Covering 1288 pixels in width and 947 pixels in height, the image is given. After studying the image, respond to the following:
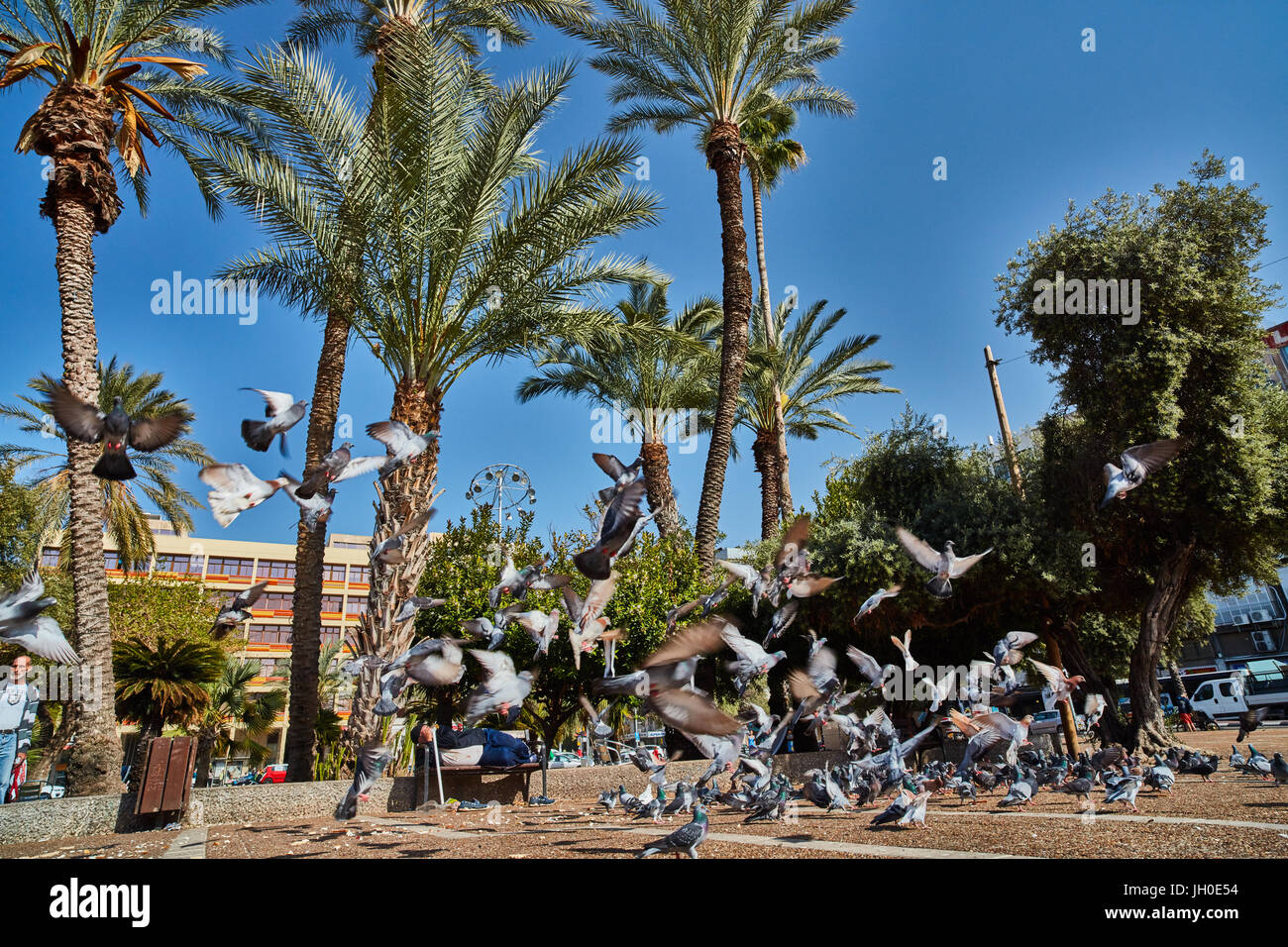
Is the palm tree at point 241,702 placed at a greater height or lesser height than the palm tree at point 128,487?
lesser

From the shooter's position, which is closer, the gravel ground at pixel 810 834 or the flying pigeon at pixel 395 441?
the gravel ground at pixel 810 834

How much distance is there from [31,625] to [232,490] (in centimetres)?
149

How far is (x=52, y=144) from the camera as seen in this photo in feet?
30.5

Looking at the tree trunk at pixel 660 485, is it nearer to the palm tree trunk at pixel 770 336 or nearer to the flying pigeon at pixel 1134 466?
the palm tree trunk at pixel 770 336

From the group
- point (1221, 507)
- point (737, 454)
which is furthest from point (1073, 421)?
point (737, 454)

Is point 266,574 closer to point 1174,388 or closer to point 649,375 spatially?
point 649,375

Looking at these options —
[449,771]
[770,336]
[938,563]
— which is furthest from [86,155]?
[770,336]

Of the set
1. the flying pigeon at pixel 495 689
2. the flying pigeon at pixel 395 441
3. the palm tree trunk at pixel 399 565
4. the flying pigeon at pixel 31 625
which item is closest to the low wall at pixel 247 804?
the palm tree trunk at pixel 399 565

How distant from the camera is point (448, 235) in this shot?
976cm

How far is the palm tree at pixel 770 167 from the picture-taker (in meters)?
19.2

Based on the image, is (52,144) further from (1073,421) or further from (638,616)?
(1073,421)

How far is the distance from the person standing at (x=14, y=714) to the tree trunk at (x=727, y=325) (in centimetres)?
1047

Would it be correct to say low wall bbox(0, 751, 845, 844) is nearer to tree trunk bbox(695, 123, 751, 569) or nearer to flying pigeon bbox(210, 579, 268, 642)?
flying pigeon bbox(210, 579, 268, 642)
